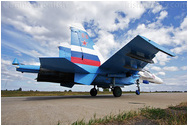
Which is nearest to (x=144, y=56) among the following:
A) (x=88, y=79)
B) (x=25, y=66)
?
(x=88, y=79)

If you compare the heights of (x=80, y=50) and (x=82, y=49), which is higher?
(x=82, y=49)

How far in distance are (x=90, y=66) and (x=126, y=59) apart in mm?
2741

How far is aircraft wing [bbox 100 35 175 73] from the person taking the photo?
618 cm

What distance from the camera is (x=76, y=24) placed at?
9555mm

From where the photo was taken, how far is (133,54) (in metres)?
7.41

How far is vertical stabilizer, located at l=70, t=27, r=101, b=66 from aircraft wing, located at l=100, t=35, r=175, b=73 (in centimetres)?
114

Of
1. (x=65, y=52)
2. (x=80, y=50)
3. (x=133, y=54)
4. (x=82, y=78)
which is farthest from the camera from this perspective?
(x=80, y=50)

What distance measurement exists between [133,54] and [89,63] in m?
3.34

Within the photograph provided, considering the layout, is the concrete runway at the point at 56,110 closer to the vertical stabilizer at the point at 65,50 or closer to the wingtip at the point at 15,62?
the wingtip at the point at 15,62

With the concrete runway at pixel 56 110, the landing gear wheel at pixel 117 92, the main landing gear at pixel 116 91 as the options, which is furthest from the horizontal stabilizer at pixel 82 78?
the concrete runway at pixel 56 110

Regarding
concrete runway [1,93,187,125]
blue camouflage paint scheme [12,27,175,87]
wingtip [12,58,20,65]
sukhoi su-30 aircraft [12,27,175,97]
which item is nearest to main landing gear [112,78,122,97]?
sukhoi su-30 aircraft [12,27,175,97]

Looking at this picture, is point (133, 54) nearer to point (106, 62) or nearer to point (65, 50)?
point (106, 62)

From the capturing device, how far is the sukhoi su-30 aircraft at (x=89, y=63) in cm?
656

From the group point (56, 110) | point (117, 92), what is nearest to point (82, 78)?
point (117, 92)
